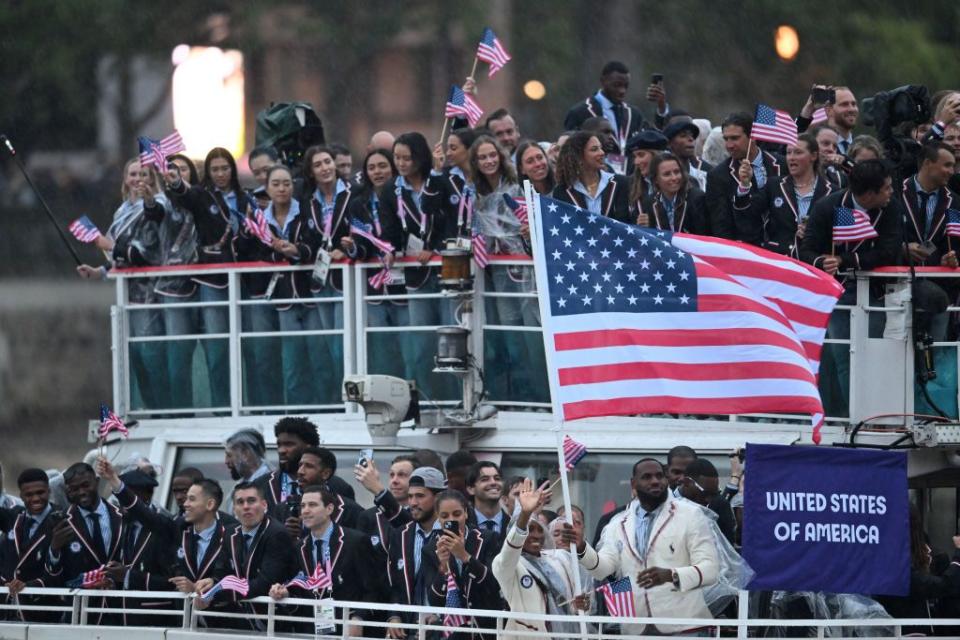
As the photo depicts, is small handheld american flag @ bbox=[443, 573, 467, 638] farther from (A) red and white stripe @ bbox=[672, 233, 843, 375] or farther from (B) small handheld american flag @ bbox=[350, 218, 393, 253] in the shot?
(B) small handheld american flag @ bbox=[350, 218, 393, 253]

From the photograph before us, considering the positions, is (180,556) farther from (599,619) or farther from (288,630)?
(599,619)

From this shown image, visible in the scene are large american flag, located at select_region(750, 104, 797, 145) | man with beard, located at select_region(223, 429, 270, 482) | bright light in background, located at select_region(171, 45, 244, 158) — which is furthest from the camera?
bright light in background, located at select_region(171, 45, 244, 158)

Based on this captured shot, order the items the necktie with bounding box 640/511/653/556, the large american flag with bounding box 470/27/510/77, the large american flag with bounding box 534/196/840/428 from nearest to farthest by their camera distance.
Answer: the large american flag with bounding box 534/196/840/428 → the necktie with bounding box 640/511/653/556 → the large american flag with bounding box 470/27/510/77

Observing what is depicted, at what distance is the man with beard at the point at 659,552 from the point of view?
17234 millimetres

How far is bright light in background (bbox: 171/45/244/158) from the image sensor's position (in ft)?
113

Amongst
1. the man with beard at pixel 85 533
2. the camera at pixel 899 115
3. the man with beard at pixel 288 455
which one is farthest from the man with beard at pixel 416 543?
the camera at pixel 899 115

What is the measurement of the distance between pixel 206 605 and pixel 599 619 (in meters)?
3.25

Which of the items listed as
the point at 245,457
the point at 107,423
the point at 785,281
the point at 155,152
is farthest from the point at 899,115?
the point at 107,423

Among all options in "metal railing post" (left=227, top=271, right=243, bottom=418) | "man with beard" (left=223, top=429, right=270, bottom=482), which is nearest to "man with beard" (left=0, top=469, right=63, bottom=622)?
"man with beard" (left=223, top=429, right=270, bottom=482)

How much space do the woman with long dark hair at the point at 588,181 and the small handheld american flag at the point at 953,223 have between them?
225 cm

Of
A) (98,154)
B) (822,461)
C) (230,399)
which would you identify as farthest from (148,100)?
(822,461)

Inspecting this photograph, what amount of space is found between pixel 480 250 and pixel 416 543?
10.0 feet

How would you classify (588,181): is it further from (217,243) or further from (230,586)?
(230,586)

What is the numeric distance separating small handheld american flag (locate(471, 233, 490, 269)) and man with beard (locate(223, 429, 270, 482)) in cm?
203
